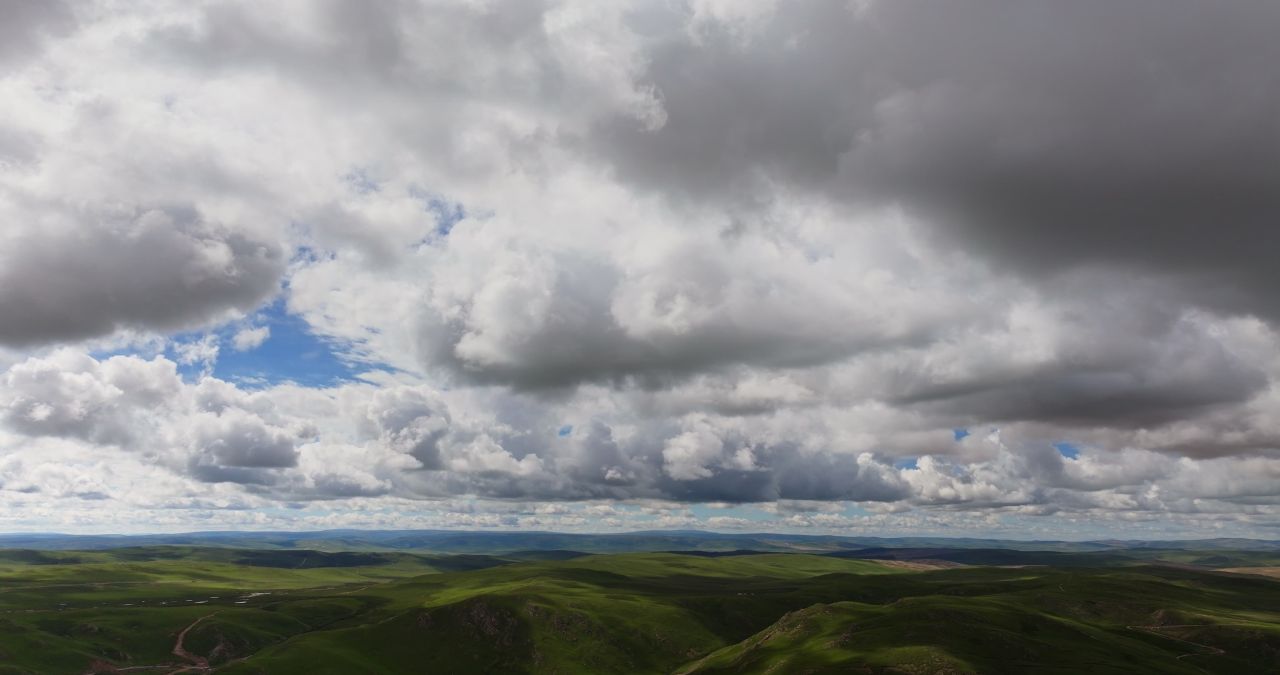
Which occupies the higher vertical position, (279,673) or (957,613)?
(957,613)

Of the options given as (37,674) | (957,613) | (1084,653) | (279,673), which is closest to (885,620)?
(957,613)

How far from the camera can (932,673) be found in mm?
142750

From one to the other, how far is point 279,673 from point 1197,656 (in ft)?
815

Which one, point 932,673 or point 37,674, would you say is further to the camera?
point 37,674

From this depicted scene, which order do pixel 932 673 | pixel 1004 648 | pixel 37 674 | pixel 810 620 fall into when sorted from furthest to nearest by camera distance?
pixel 810 620, pixel 37 674, pixel 1004 648, pixel 932 673

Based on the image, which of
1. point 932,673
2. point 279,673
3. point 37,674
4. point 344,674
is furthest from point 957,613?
point 37,674

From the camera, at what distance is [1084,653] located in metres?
171

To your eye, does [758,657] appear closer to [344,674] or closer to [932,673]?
[932,673]

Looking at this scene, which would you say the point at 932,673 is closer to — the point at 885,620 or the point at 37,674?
the point at 885,620

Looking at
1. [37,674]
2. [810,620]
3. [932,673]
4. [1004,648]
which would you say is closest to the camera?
[932,673]

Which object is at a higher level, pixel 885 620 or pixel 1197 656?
pixel 885 620

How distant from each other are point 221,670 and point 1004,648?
19751 centimetres

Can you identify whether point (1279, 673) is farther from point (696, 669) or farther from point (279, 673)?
point (279, 673)

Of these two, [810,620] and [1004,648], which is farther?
[810,620]
